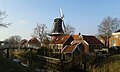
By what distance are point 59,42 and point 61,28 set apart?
40.1 feet

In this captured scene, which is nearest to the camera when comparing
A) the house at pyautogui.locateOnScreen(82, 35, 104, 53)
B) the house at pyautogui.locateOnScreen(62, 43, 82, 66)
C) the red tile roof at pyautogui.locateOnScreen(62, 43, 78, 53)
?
the house at pyautogui.locateOnScreen(62, 43, 82, 66)

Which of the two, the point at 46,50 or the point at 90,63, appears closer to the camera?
the point at 90,63

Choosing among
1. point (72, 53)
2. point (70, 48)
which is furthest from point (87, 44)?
point (72, 53)

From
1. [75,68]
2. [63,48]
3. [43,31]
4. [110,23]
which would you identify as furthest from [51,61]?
[110,23]

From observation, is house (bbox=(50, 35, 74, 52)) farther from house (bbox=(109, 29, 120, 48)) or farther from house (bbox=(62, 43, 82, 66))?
house (bbox=(109, 29, 120, 48))

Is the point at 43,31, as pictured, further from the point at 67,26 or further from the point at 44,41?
the point at 67,26

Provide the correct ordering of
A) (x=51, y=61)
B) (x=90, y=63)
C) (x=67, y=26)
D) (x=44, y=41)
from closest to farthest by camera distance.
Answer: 1. (x=90, y=63)
2. (x=51, y=61)
3. (x=44, y=41)
4. (x=67, y=26)

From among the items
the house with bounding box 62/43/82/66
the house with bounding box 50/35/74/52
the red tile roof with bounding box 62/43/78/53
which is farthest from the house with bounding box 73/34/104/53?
the house with bounding box 50/35/74/52

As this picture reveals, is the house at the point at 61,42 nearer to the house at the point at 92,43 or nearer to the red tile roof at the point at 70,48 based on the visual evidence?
the red tile roof at the point at 70,48

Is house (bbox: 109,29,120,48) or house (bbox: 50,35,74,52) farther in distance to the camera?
house (bbox: 50,35,74,52)

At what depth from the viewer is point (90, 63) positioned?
37531mm

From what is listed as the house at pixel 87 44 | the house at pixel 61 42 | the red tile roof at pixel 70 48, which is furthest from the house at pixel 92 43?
the house at pixel 61 42

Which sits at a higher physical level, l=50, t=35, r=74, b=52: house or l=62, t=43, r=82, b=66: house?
l=50, t=35, r=74, b=52: house

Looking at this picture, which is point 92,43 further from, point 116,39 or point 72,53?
point 72,53
